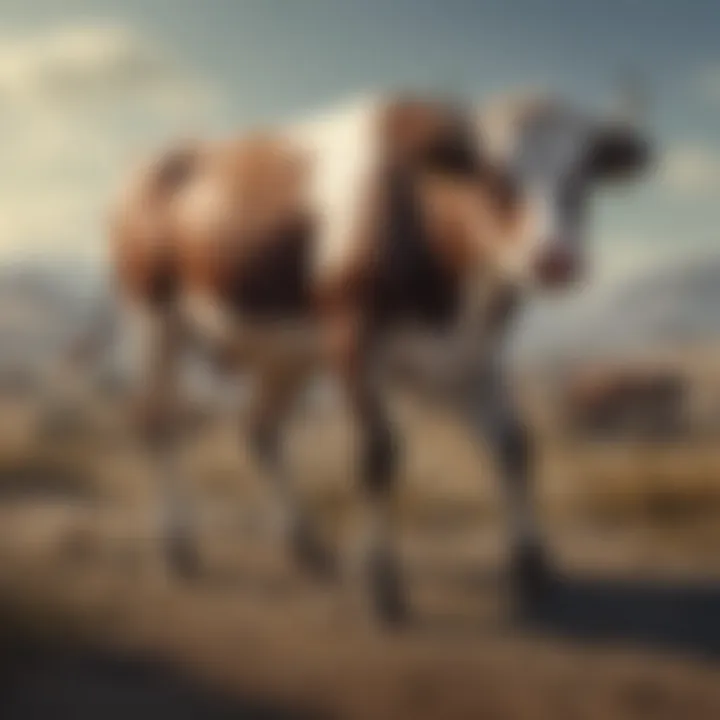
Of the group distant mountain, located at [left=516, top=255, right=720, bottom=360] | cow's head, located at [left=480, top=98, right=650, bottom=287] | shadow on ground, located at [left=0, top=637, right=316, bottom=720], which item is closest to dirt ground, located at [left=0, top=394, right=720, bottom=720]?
shadow on ground, located at [left=0, top=637, right=316, bottom=720]

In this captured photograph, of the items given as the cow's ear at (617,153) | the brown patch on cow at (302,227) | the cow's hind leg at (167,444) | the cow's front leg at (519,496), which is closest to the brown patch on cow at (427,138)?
the brown patch on cow at (302,227)

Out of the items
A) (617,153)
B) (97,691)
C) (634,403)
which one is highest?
(617,153)

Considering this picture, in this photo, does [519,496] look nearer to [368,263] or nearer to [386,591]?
[386,591]

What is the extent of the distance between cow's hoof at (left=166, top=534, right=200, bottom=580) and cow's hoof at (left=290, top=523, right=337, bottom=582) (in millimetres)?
112

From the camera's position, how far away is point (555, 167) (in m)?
1.24

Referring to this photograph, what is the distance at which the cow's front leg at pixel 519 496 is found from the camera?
129 centimetres

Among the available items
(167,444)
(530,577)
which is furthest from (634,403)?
(167,444)

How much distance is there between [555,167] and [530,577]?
1.34ft

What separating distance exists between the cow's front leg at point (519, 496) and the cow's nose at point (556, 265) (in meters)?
0.14

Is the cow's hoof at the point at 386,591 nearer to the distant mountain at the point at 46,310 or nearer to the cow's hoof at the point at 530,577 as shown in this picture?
the cow's hoof at the point at 530,577

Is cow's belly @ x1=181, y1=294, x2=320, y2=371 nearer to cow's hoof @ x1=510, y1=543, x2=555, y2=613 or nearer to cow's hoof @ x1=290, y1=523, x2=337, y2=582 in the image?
cow's hoof @ x1=290, y1=523, x2=337, y2=582

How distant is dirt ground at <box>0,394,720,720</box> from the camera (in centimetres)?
125

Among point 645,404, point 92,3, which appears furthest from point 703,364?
point 92,3

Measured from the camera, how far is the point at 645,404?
1.29 meters
